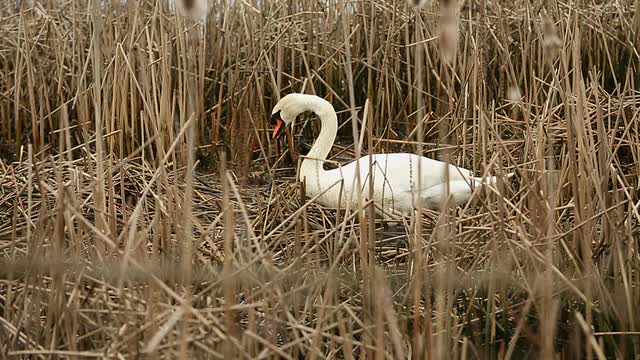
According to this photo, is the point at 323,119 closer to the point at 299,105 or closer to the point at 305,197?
the point at 299,105

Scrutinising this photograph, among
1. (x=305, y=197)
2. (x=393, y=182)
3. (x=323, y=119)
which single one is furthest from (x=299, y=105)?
(x=393, y=182)

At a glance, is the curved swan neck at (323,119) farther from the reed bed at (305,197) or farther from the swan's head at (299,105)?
the reed bed at (305,197)

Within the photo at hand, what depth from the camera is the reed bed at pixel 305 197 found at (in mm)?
1937

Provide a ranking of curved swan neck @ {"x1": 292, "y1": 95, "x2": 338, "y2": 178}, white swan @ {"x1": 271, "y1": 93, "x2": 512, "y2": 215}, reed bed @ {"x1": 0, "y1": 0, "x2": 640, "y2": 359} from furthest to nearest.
Result: curved swan neck @ {"x1": 292, "y1": 95, "x2": 338, "y2": 178}
white swan @ {"x1": 271, "y1": 93, "x2": 512, "y2": 215}
reed bed @ {"x1": 0, "y1": 0, "x2": 640, "y2": 359}

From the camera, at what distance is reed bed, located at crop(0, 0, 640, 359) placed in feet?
6.35

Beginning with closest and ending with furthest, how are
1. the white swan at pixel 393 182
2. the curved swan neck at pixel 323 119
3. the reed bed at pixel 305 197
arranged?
the reed bed at pixel 305 197 < the white swan at pixel 393 182 < the curved swan neck at pixel 323 119

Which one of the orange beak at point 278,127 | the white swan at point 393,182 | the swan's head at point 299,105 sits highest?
the swan's head at point 299,105

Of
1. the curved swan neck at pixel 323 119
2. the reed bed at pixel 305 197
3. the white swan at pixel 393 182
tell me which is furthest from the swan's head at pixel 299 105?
the white swan at pixel 393 182

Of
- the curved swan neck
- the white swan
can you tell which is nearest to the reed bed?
the white swan

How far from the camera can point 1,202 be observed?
→ 3436 mm

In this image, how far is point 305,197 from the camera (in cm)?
375

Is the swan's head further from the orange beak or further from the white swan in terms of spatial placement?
the white swan

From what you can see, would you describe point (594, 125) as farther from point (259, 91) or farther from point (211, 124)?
point (211, 124)

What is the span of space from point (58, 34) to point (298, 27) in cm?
111
